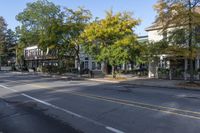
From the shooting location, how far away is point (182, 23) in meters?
29.0

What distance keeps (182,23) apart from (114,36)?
41.5ft

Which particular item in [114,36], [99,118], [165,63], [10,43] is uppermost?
[10,43]

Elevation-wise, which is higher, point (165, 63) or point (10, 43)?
point (10, 43)

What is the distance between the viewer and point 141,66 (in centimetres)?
4956

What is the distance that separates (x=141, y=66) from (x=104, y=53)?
10745 mm

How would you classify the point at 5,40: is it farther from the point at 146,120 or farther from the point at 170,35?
the point at 146,120

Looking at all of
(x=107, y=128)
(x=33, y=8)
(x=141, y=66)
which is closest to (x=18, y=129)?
(x=107, y=128)

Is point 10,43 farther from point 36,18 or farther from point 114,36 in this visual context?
point 114,36

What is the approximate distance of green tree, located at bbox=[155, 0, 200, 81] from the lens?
93.2ft

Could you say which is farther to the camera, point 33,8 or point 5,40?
point 5,40

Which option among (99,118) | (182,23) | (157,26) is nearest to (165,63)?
(157,26)

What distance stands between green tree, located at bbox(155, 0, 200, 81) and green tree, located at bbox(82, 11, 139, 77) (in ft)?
29.4

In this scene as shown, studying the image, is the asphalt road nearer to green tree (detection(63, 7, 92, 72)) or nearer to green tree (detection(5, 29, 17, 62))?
green tree (detection(63, 7, 92, 72))

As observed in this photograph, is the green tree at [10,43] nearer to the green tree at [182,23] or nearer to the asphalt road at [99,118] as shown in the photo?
the green tree at [182,23]
